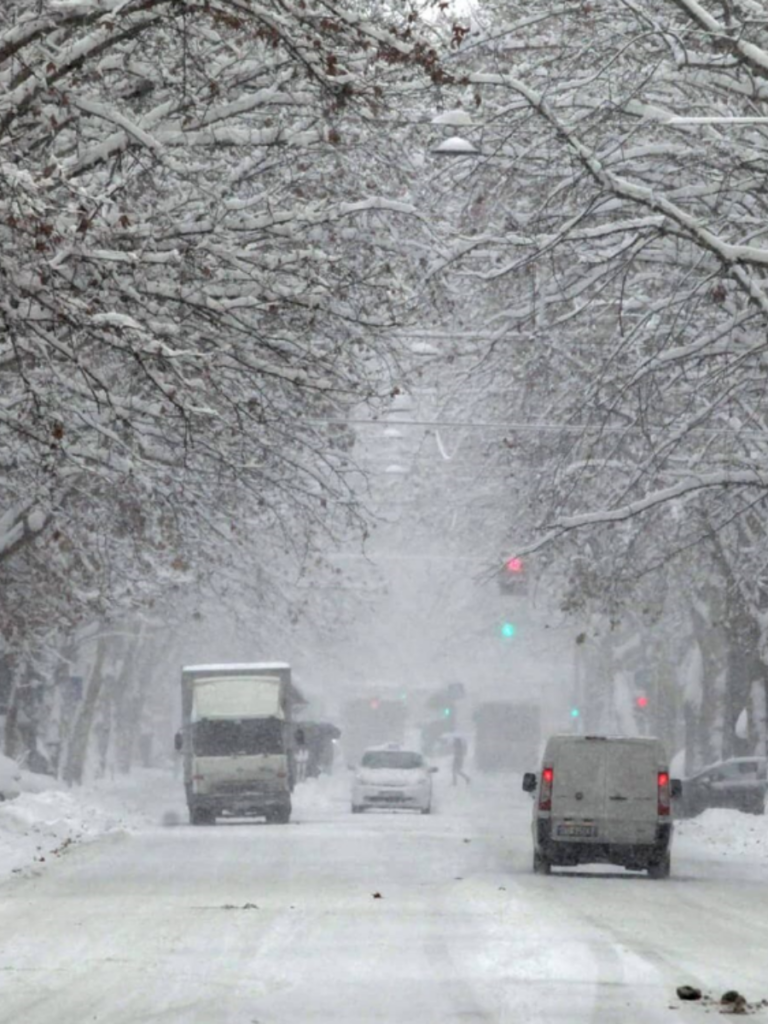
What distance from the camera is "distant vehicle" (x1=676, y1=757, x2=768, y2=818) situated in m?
46.5

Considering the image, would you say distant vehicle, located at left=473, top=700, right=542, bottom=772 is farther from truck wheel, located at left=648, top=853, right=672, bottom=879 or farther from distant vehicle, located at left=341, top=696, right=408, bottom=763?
truck wheel, located at left=648, top=853, right=672, bottom=879

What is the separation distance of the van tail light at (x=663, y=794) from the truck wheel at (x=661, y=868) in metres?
0.51

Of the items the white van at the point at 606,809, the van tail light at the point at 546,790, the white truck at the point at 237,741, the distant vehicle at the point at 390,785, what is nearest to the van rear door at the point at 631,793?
the white van at the point at 606,809

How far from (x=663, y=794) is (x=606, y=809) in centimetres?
69

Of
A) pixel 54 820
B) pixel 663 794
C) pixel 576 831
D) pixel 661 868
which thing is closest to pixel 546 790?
pixel 576 831

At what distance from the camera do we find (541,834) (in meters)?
26.8

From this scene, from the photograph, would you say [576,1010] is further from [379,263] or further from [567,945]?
[379,263]

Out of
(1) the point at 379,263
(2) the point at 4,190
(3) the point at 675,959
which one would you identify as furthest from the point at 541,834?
(2) the point at 4,190

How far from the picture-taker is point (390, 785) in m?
50.9

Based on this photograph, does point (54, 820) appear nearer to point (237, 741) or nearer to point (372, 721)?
point (237, 741)

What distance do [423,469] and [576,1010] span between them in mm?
45496

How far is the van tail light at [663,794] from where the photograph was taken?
88.0 ft

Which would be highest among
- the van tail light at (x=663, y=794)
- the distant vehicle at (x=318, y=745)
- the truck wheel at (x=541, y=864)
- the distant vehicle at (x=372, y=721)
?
the distant vehicle at (x=372, y=721)

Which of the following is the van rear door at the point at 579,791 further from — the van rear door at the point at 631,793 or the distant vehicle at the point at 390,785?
the distant vehicle at the point at 390,785
